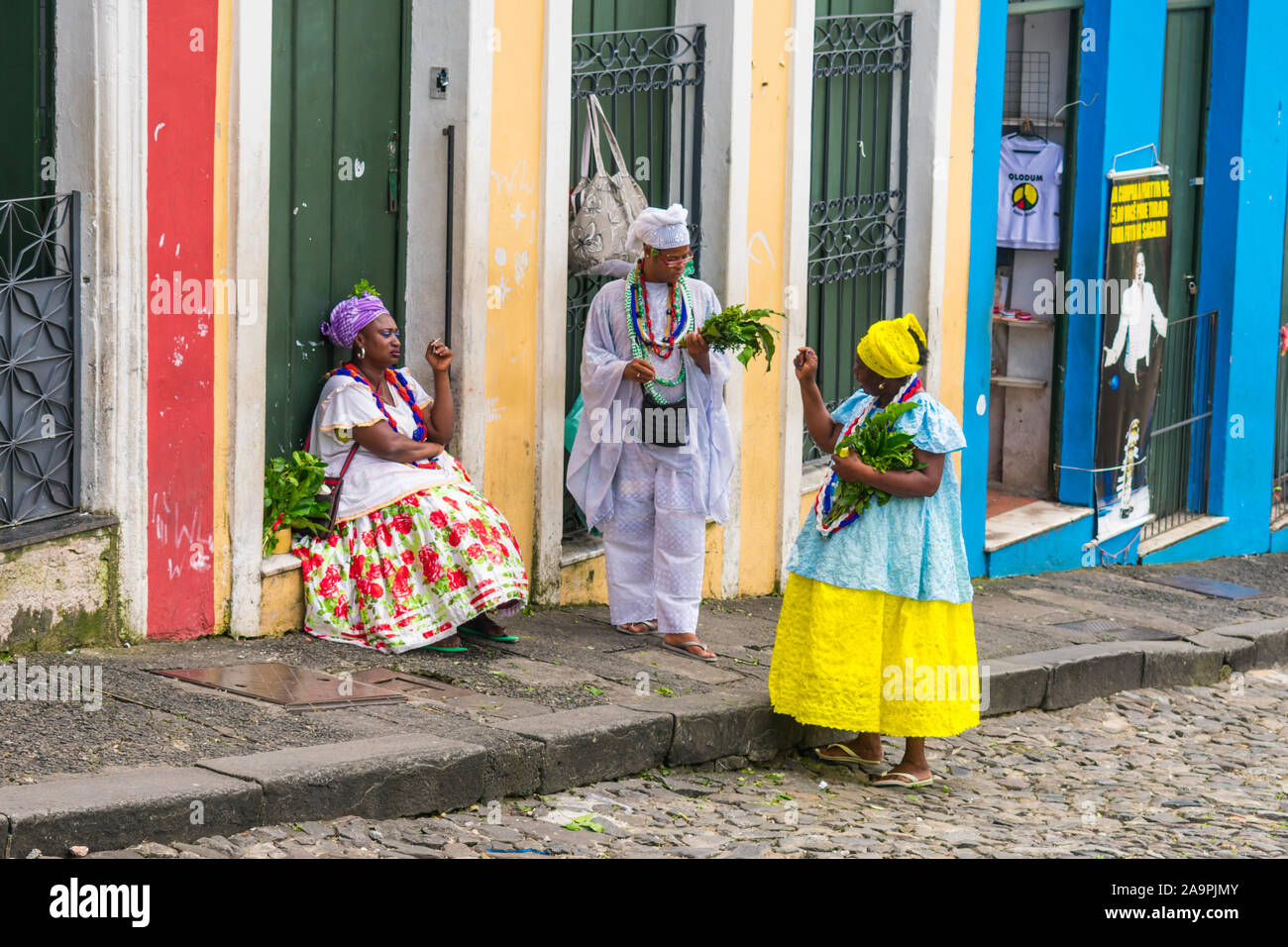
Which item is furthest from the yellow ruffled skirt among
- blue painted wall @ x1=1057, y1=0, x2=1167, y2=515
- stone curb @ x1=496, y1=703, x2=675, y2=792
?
blue painted wall @ x1=1057, y1=0, x2=1167, y2=515

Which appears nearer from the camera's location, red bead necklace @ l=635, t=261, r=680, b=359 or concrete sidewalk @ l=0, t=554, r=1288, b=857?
concrete sidewalk @ l=0, t=554, r=1288, b=857

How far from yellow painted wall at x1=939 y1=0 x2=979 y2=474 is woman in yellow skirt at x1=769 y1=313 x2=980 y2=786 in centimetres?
402

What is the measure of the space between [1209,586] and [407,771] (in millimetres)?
7457

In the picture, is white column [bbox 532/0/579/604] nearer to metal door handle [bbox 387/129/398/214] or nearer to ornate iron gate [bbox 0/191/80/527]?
metal door handle [bbox 387/129/398/214]

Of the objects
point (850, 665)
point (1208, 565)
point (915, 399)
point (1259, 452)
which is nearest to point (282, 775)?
point (850, 665)

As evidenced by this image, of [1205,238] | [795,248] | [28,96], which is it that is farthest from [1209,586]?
[28,96]

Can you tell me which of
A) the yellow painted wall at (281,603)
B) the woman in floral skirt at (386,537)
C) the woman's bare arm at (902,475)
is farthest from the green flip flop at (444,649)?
the woman's bare arm at (902,475)

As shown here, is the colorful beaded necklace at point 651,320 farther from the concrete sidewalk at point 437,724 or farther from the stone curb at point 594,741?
the stone curb at point 594,741

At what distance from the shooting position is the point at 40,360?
6555mm

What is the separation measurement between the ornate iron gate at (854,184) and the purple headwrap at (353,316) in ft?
11.1

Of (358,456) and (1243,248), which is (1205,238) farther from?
(358,456)

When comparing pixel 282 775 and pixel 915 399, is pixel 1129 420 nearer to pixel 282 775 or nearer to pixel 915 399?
pixel 915 399

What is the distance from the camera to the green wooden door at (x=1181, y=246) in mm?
12633

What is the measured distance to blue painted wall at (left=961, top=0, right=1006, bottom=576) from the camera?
1093cm
